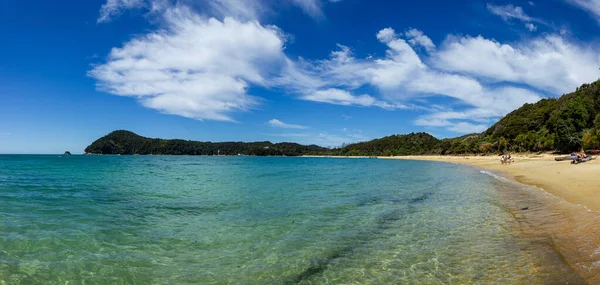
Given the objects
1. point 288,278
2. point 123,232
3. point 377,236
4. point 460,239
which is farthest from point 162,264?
point 460,239

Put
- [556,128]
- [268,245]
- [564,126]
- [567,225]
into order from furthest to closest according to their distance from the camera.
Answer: [556,128]
[564,126]
[567,225]
[268,245]

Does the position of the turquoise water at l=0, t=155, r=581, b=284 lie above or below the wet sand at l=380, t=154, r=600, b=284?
below

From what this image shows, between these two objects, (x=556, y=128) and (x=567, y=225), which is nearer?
(x=567, y=225)

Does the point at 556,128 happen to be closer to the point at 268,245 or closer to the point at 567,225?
the point at 567,225

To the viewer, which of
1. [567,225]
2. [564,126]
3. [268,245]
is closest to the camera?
[268,245]

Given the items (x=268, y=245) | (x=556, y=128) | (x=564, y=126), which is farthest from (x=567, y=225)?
(x=556, y=128)

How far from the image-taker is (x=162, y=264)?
688 centimetres

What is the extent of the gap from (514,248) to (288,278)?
5568 millimetres

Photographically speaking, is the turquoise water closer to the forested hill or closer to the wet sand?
the wet sand

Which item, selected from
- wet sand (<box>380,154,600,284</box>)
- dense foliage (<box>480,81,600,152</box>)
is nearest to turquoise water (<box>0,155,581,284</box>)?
wet sand (<box>380,154,600,284</box>)

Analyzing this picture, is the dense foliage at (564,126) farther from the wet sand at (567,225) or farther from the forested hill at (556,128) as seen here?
the wet sand at (567,225)

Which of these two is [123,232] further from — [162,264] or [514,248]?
[514,248]

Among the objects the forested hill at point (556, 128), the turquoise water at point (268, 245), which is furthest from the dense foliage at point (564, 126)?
the turquoise water at point (268, 245)

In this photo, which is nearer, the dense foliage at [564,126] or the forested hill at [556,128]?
the dense foliage at [564,126]
